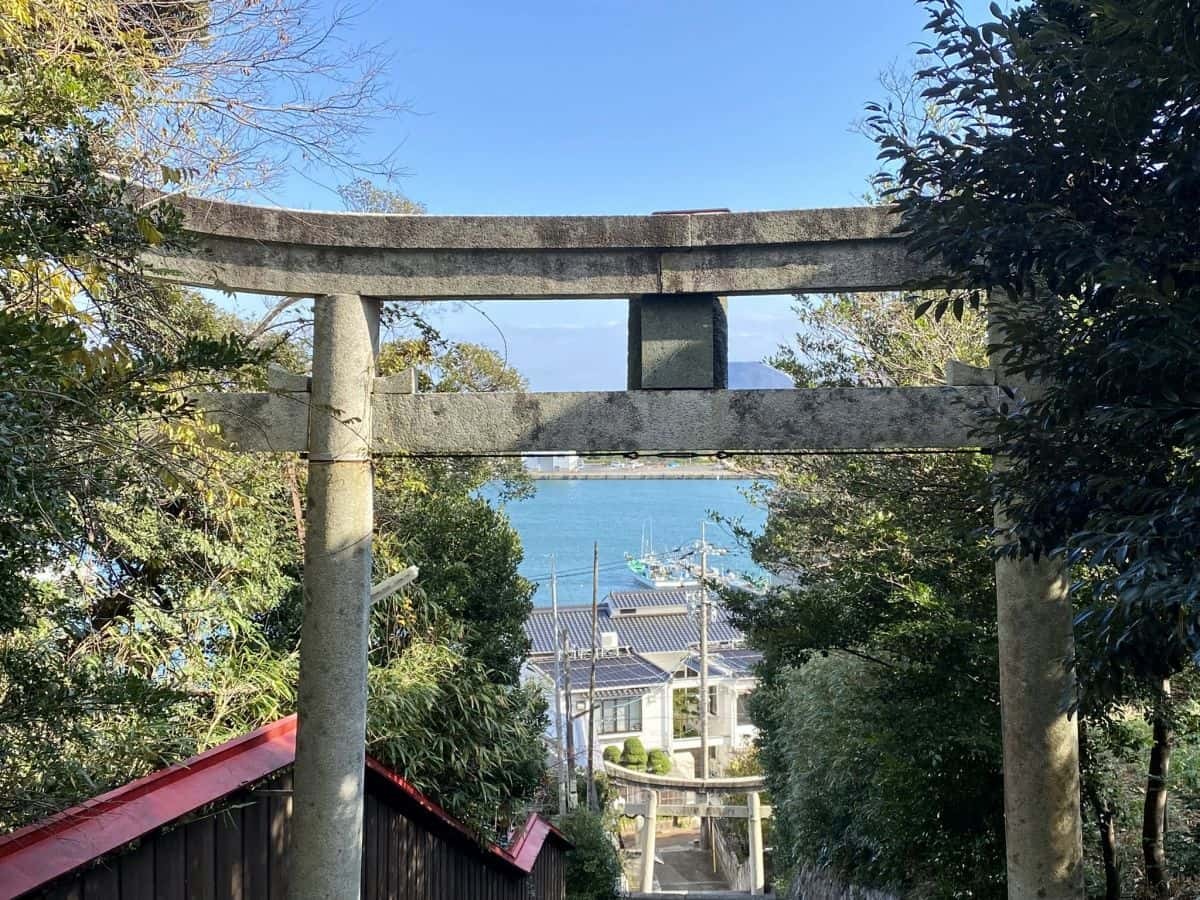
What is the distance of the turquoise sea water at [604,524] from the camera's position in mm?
37094

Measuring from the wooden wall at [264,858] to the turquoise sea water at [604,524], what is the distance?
24.4 m

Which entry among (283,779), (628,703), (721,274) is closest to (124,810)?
(283,779)

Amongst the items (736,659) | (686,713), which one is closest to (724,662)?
(736,659)

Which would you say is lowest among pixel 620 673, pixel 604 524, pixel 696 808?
pixel 696 808

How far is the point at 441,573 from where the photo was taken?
24.0 ft

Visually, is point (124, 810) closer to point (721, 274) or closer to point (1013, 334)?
point (721, 274)

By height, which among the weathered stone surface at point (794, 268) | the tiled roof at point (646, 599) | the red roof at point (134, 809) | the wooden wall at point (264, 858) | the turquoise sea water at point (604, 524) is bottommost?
the tiled roof at point (646, 599)

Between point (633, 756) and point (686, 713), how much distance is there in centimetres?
324

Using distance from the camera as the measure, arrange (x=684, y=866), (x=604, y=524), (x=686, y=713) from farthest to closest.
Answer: (x=604, y=524), (x=686, y=713), (x=684, y=866)

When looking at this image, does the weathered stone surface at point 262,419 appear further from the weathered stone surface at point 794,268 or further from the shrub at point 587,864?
the shrub at point 587,864

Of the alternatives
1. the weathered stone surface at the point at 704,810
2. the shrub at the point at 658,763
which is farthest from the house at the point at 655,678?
the weathered stone surface at the point at 704,810

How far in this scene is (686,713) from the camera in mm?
25625

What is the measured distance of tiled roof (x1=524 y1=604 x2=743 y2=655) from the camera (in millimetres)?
26766

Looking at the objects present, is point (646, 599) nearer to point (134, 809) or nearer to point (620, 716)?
point (620, 716)
